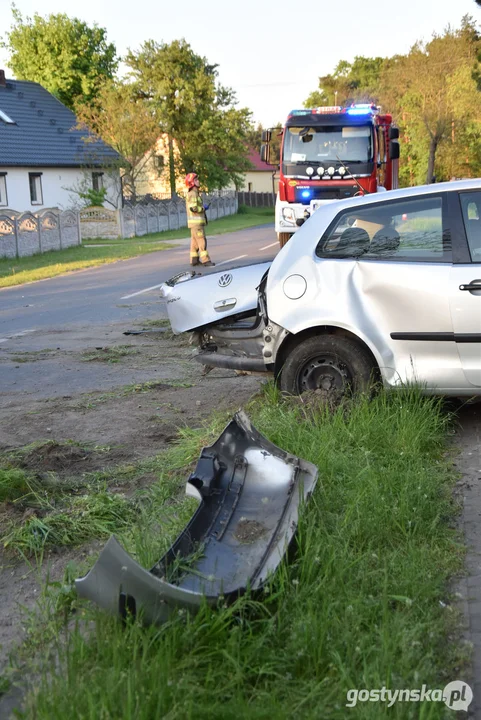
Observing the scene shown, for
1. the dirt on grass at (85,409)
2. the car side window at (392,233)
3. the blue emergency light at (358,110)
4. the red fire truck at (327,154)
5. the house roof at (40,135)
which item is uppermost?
the house roof at (40,135)

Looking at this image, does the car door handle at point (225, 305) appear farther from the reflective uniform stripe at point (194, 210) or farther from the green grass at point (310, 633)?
the reflective uniform stripe at point (194, 210)

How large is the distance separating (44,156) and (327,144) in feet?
92.8

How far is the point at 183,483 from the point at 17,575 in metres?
1.29

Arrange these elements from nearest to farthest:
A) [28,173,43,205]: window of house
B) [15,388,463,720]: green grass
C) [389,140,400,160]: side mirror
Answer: [15,388,463,720]: green grass → [389,140,400,160]: side mirror → [28,173,43,205]: window of house

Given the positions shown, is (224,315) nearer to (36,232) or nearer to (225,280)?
(225,280)

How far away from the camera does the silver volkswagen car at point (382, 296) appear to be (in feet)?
19.8

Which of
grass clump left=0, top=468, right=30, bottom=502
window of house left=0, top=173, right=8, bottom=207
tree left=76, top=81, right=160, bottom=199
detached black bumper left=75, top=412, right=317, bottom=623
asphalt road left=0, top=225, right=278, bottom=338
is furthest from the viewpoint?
tree left=76, top=81, right=160, bottom=199

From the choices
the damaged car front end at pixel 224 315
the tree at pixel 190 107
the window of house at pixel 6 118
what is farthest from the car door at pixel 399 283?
the tree at pixel 190 107

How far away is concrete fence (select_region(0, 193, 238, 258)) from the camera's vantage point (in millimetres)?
25625

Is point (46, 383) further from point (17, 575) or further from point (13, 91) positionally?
point (13, 91)

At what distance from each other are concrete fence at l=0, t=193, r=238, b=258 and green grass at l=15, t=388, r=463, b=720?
16.1 meters

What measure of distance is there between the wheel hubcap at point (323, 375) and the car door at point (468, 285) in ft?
2.83

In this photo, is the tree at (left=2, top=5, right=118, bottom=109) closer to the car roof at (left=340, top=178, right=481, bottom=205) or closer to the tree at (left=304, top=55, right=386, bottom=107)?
the tree at (left=304, top=55, right=386, bottom=107)
